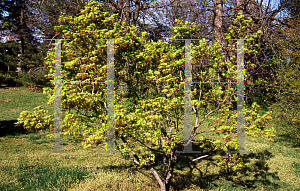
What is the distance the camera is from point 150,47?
526 cm

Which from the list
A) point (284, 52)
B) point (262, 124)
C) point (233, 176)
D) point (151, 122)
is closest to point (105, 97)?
point (151, 122)

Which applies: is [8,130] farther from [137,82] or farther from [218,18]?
[218,18]

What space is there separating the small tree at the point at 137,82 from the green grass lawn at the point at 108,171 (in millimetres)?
1123

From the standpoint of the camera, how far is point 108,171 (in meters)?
6.26

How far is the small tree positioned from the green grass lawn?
112cm

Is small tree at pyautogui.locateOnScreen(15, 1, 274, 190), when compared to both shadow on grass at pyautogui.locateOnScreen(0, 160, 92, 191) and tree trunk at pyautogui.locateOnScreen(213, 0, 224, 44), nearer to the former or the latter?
shadow on grass at pyautogui.locateOnScreen(0, 160, 92, 191)

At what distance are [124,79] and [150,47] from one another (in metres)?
1.05

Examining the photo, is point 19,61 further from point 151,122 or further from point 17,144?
point 151,122

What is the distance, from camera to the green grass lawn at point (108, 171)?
5.29 metres

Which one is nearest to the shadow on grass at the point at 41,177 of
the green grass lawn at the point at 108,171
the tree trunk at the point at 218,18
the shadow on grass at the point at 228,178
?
the green grass lawn at the point at 108,171

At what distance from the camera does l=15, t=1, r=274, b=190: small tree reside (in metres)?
4.50

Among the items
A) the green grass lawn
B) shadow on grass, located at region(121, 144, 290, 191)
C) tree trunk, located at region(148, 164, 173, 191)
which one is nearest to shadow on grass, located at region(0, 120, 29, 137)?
the green grass lawn

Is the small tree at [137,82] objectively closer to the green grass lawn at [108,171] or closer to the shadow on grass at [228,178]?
the green grass lawn at [108,171]

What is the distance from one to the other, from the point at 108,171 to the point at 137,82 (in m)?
2.79
